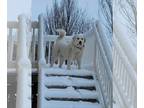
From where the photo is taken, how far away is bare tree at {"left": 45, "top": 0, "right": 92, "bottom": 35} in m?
2.93

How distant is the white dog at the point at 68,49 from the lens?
2924 mm

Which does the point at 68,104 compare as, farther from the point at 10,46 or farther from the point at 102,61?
the point at 10,46

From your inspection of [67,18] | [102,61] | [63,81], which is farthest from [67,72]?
[67,18]

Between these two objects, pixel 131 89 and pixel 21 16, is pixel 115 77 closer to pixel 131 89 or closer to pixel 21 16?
pixel 131 89

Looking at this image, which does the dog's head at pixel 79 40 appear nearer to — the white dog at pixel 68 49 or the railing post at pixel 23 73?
the white dog at pixel 68 49

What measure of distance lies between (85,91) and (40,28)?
2.06 feet

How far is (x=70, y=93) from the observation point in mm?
2936

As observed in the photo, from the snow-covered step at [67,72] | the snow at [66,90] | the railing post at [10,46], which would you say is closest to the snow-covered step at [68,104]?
the snow at [66,90]

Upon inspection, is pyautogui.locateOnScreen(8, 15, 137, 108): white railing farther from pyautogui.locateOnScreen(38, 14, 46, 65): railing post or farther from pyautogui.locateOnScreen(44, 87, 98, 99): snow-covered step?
pyautogui.locateOnScreen(44, 87, 98, 99): snow-covered step

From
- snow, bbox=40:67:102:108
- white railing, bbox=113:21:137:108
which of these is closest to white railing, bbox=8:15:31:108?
snow, bbox=40:67:102:108

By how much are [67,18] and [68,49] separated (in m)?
0.25

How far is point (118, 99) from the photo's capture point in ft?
9.74

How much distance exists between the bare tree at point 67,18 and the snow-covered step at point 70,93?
0.47 meters
